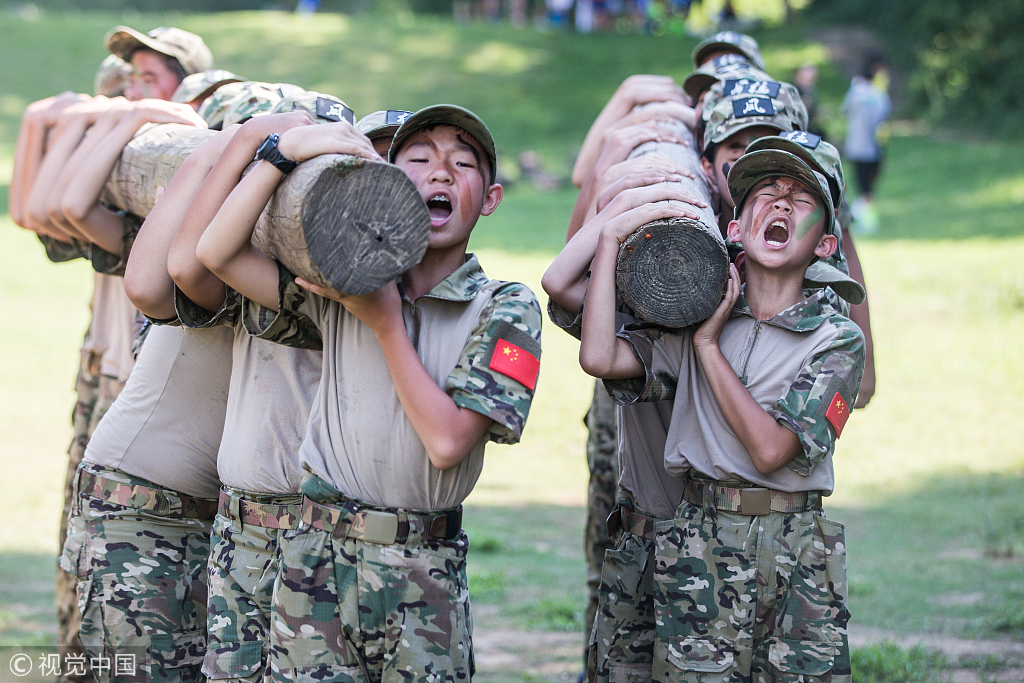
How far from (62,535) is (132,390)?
145 cm

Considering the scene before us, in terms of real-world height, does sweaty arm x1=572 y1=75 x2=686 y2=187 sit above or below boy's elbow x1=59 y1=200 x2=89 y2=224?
above

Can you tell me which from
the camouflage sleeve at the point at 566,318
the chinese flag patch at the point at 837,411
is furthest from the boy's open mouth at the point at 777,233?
the camouflage sleeve at the point at 566,318

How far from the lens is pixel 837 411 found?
326cm

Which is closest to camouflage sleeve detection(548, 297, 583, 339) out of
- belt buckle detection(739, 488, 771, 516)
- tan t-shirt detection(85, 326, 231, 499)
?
belt buckle detection(739, 488, 771, 516)

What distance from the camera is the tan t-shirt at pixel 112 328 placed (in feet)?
15.6

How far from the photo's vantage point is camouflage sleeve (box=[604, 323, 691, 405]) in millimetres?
3361

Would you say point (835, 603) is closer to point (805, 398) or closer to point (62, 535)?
point (805, 398)

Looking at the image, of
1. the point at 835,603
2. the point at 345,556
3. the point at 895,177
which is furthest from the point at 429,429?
the point at 895,177

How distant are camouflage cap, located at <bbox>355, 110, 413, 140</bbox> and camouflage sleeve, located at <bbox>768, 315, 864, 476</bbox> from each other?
1.47 metres

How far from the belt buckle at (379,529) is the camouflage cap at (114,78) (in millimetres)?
3511

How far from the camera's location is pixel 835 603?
10.7ft

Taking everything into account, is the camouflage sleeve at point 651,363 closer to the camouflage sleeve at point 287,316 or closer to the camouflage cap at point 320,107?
the camouflage sleeve at point 287,316

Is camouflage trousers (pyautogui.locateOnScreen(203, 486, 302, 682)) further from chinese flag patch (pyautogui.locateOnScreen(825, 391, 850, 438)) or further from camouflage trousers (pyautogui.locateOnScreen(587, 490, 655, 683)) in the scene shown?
chinese flag patch (pyautogui.locateOnScreen(825, 391, 850, 438))

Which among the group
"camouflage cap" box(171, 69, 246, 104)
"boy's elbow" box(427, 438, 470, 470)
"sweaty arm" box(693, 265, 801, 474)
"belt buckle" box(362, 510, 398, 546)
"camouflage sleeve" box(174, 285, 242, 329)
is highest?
"camouflage cap" box(171, 69, 246, 104)
